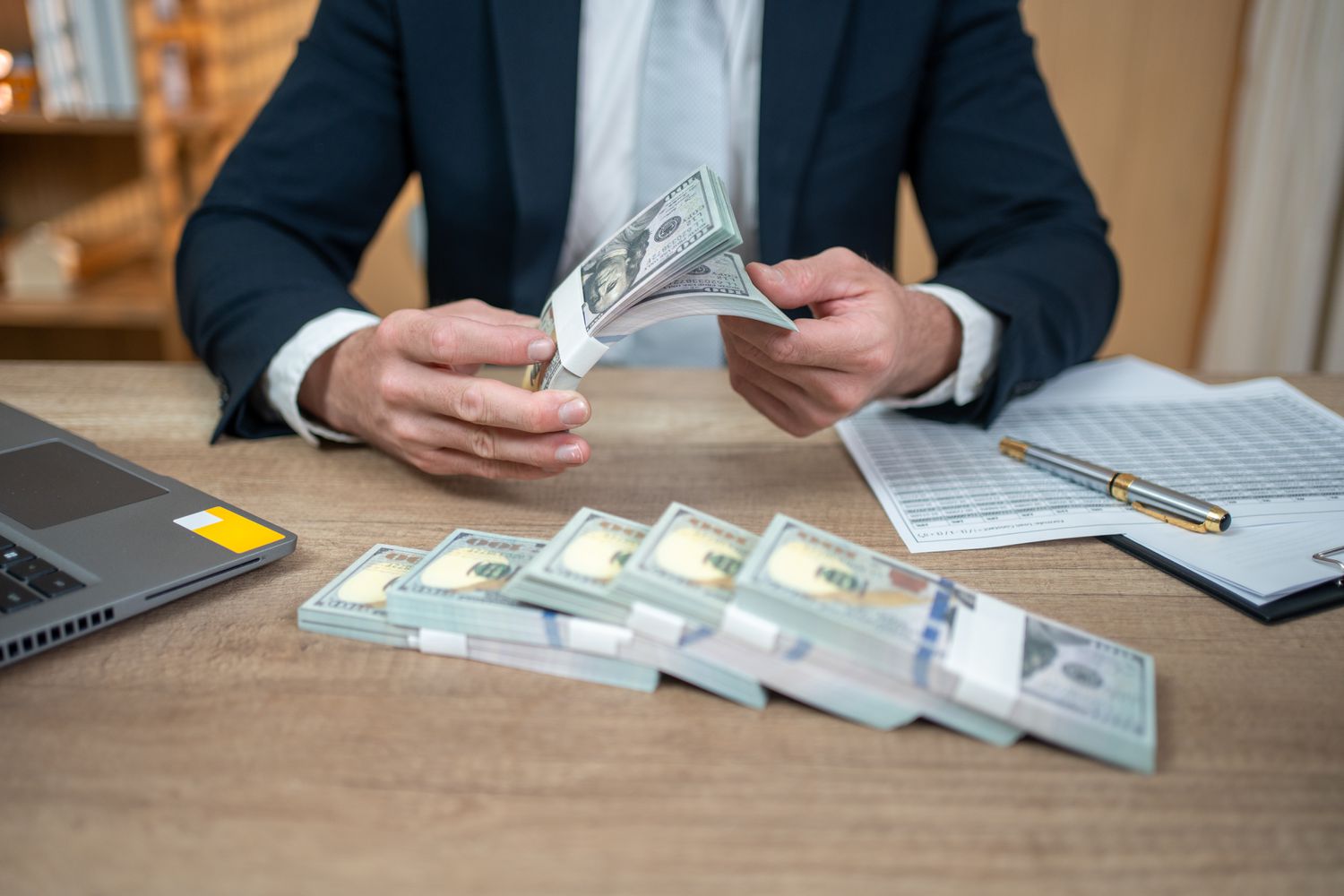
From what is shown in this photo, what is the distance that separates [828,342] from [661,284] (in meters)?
0.17

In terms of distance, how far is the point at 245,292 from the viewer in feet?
3.28

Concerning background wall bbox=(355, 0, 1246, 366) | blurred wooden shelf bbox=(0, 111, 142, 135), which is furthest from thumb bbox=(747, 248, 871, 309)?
blurred wooden shelf bbox=(0, 111, 142, 135)

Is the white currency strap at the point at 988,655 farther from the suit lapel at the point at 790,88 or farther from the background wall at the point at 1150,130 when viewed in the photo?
the background wall at the point at 1150,130

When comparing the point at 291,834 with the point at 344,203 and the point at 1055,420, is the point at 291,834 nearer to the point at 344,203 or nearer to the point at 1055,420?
the point at 1055,420

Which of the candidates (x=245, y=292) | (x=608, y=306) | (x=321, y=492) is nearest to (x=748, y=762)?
(x=608, y=306)

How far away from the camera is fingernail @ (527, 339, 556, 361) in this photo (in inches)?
28.8

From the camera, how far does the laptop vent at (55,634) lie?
1.82ft

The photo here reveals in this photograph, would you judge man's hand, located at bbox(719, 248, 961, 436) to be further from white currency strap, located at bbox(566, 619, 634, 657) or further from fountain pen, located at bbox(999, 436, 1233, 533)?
white currency strap, located at bbox(566, 619, 634, 657)

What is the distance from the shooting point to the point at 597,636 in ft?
1.82

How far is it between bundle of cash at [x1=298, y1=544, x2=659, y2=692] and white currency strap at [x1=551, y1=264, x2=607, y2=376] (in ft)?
0.62

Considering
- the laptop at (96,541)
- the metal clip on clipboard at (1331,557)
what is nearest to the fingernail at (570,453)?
the laptop at (96,541)

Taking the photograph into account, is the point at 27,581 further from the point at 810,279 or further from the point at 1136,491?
the point at 1136,491

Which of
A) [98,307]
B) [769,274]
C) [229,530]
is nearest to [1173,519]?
[769,274]

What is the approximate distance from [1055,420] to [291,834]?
0.82 m
